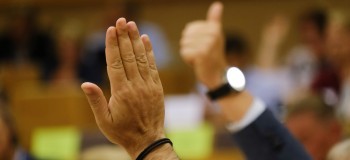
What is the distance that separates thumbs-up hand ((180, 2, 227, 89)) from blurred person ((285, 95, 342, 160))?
1.29ft

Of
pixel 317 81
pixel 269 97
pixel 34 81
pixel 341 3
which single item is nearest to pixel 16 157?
pixel 317 81

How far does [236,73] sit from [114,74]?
0.75 meters

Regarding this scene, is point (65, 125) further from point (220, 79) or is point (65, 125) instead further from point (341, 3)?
point (341, 3)

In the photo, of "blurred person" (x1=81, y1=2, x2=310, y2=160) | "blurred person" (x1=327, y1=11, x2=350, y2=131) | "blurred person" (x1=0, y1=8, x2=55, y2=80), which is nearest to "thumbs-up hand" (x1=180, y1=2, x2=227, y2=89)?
"blurred person" (x1=81, y1=2, x2=310, y2=160)

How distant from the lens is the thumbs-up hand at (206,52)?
2.20 meters

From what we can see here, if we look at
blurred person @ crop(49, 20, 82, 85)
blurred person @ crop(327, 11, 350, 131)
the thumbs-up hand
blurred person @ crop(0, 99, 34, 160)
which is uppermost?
the thumbs-up hand

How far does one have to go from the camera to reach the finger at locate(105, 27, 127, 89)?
1472mm

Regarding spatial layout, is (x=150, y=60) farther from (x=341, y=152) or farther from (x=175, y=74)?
(x=175, y=74)

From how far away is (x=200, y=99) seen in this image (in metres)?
4.65

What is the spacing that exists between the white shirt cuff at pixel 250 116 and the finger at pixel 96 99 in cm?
66

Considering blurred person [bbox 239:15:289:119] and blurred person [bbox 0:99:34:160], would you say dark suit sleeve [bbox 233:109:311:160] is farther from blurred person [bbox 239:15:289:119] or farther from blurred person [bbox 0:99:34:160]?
blurred person [bbox 239:15:289:119]

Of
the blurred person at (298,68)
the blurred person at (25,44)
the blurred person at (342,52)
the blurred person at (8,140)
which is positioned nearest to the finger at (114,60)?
the blurred person at (8,140)

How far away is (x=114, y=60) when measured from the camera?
1.48m

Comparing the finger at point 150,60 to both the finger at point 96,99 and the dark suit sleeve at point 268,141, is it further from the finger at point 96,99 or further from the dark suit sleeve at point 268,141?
the dark suit sleeve at point 268,141
